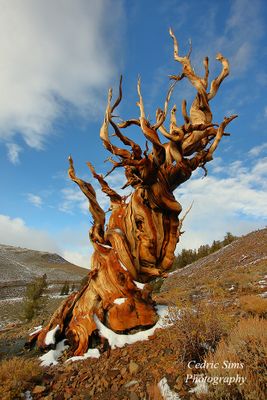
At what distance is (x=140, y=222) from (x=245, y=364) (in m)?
4.09

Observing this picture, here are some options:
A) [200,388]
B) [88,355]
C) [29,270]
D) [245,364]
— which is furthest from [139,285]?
[29,270]

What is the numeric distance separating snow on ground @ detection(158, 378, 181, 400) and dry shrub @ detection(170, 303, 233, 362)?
47 cm

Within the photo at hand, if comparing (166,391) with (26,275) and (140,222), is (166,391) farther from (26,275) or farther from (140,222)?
(26,275)

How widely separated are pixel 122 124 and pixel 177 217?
2534mm

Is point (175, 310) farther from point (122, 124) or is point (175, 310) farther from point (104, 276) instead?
point (122, 124)

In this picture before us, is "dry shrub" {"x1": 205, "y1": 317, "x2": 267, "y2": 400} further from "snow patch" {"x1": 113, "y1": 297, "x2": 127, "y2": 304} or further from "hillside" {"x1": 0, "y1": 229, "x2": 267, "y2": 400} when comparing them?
"snow patch" {"x1": 113, "y1": 297, "x2": 127, "y2": 304}

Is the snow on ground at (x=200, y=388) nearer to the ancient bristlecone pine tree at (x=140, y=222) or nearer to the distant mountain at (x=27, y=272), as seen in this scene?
the ancient bristlecone pine tree at (x=140, y=222)

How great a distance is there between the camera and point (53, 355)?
19.4 ft

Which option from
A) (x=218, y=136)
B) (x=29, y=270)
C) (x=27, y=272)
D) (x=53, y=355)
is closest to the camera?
(x=53, y=355)

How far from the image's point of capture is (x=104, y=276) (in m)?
6.74

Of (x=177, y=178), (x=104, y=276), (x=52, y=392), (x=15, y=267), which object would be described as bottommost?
(x=52, y=392)

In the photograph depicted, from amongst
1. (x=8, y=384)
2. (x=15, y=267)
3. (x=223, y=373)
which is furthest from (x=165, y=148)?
(x=15, y=267)

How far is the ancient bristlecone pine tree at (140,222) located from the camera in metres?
6.30

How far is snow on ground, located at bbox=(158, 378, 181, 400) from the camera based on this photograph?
3.48 metres
